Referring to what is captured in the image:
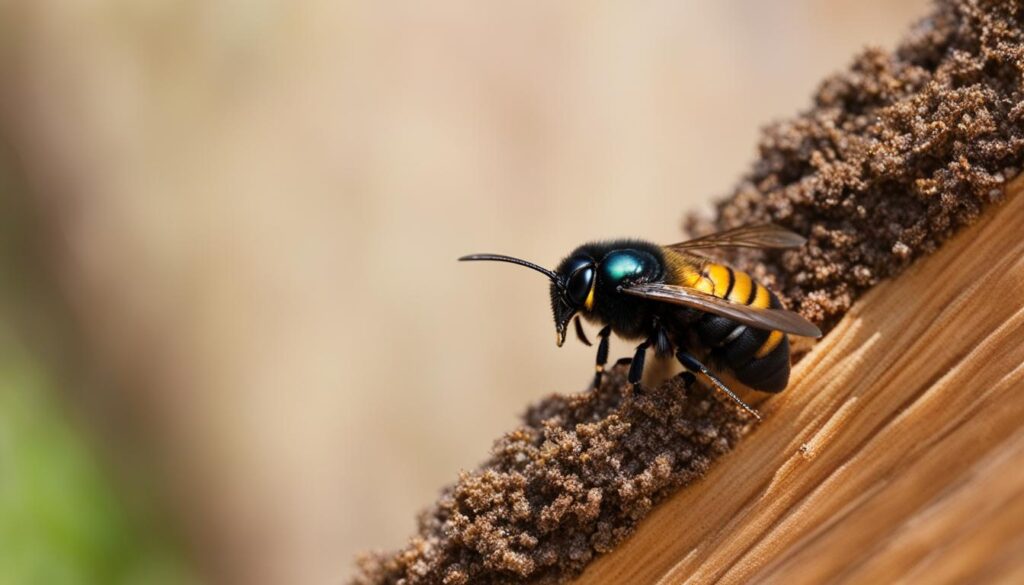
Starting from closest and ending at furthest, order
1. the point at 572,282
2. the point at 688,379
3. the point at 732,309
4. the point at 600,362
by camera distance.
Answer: the point at 732,309, the point at 688,379, the point at 600,362, the point at 572,282

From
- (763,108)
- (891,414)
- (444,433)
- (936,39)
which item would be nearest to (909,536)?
(891,414)

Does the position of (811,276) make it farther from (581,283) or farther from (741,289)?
(581,283)

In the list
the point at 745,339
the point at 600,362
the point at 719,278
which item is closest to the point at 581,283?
the point at 600,362

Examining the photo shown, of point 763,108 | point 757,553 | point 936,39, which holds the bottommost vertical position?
point 757,553

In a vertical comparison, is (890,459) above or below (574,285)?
below

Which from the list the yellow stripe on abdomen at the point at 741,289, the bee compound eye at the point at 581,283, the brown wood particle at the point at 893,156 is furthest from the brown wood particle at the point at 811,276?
the bee compound eye at the point at 581,283

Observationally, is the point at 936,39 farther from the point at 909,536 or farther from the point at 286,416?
the point at 286,416

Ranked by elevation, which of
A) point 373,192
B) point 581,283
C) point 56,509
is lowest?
point 581,283
